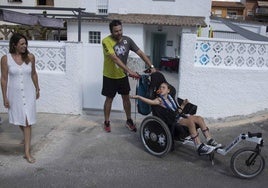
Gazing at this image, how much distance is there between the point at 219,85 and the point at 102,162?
290cm

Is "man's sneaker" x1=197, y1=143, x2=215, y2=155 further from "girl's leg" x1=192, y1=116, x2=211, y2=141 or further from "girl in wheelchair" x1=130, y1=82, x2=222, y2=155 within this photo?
"girl's leg" x1=192, y1=116, x2=211, y2=141

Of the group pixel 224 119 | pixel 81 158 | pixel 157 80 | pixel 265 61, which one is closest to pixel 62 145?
pixel 81 158


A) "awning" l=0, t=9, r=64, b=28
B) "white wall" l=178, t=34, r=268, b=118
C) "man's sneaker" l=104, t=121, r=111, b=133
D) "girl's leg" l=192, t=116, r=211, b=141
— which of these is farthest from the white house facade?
"girl's leg" l=192, t=116, r=211, b=141

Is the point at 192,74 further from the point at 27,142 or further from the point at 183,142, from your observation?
the point at 27,142

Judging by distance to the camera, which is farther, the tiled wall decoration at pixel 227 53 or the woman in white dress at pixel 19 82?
the tiled wall decoration at pixel 227 53

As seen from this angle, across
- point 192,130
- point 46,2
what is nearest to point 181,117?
point 192,130

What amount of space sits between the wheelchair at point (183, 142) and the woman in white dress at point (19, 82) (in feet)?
5.27

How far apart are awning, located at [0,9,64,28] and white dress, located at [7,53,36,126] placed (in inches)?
75.6

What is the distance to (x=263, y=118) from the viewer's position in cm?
627

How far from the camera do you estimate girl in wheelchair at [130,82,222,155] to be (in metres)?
4.16

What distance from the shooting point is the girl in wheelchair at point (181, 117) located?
4155mm

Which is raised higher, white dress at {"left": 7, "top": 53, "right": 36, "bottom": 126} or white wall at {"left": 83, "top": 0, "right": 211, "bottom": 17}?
white wall at {"left": 83, "top": 0, "right": 211, "bottom": 17}

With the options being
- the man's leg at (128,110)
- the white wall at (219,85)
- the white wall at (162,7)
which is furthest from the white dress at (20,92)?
the white wall at (162,7)

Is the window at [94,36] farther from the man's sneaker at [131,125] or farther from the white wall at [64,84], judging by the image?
the man's sneaker at [131,125]
